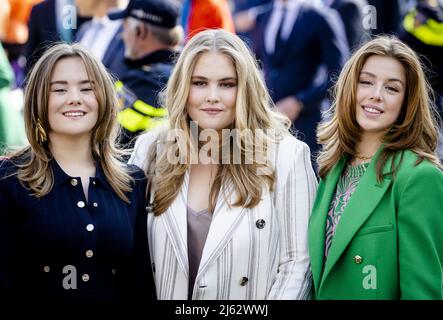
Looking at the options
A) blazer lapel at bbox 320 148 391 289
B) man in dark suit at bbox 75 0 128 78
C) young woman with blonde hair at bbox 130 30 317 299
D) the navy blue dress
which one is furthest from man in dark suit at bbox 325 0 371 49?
the navy blue dress

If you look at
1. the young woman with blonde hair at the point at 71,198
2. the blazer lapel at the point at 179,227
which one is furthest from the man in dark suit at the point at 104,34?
the blazer lapel at the point at 179,227

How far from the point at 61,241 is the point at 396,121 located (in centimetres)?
153

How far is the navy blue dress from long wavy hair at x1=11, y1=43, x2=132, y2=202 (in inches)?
1.9

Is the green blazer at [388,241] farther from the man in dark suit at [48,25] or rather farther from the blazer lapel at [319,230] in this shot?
the man in dark suit at [48,25]

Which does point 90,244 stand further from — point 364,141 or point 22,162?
point 364,141

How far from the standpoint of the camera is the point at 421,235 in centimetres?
330

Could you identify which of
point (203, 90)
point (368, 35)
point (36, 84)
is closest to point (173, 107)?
point (203, 90)

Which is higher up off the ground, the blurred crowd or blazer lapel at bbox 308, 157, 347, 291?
the blurred crowd

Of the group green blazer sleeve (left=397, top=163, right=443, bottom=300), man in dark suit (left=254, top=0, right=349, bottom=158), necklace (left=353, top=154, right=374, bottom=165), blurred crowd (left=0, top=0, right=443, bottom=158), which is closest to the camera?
green blazer sleeve (left=397, top=163, right=443, bottom=300)

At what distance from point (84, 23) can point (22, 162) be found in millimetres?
2970

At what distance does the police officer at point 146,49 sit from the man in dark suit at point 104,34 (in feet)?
0.30

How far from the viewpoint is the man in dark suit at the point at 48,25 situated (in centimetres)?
639

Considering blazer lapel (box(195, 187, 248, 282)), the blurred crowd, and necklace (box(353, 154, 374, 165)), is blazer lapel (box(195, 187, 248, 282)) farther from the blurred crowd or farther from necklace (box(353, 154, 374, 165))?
the blurred crowd

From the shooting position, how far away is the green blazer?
3.31 m
